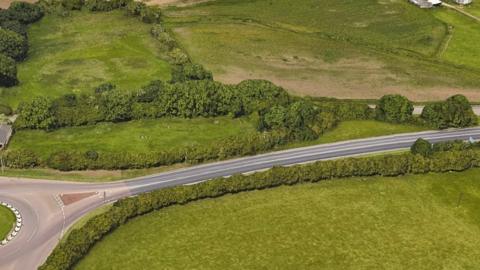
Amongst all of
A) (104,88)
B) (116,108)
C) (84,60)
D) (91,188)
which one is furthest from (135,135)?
(84,60)

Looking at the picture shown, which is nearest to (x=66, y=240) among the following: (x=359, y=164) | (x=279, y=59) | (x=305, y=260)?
(x=305, y=260)

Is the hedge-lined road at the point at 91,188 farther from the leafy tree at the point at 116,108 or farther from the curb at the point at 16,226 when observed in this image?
the leafy tree at the point at 116,108

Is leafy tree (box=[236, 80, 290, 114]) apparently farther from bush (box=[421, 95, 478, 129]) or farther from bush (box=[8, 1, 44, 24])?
bush (box=[8, 1, 44, 24])

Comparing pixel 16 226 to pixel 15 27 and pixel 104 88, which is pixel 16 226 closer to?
pixel 104 88

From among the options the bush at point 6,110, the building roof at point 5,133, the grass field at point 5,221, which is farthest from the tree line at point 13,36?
the grass field at point 5,221

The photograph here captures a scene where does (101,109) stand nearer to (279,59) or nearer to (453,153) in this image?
(279,59)
